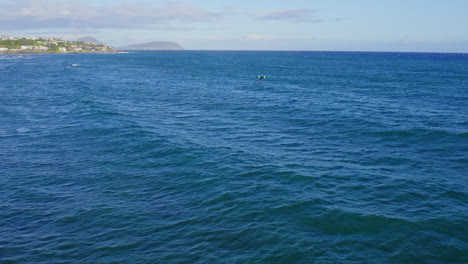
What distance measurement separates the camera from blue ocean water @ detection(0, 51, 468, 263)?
18000mm

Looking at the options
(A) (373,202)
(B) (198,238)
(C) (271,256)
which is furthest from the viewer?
(A) (373,202)

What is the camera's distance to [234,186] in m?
25.7

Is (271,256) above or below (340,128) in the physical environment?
below

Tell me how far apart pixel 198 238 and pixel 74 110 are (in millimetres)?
42482

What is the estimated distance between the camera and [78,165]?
2966 cm

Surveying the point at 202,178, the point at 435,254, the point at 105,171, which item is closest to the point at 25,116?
the point at 105,171

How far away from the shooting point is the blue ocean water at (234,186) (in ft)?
59.1

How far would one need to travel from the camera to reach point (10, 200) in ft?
76.9

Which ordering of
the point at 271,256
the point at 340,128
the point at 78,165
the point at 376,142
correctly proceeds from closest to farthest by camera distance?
the point at 271,256
the point at 78,165
the point at 376,142
the point at 340,128

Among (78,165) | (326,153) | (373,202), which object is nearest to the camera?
(373,202)

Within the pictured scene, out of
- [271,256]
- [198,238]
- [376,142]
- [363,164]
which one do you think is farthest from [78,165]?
[376,142]

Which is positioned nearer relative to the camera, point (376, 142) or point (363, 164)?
point (363, 164)

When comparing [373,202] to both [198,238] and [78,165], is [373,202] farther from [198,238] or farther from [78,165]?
[78,165]

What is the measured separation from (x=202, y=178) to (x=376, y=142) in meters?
20.8
